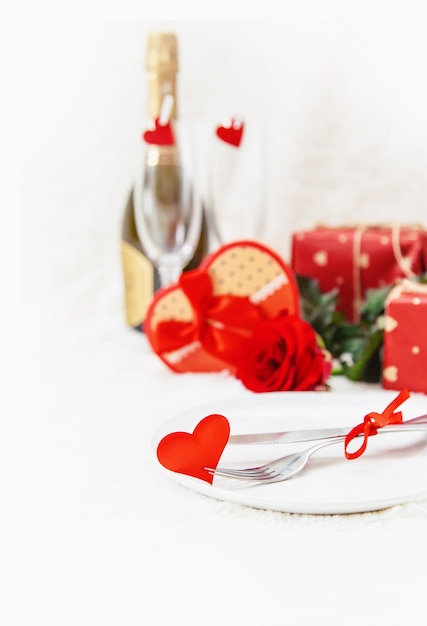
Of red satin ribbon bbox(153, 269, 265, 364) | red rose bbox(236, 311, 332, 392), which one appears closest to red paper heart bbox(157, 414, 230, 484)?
red rose bbox(236, 311, 332, 392)

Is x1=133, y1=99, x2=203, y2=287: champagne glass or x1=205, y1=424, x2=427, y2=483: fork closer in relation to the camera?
x1=205, y1=424, x2=427, y2=483: fork

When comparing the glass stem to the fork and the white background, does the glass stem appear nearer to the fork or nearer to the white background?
the white background

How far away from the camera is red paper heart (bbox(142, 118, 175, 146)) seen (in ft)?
3.10

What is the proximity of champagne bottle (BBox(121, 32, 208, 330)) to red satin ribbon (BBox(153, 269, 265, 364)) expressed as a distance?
181mm

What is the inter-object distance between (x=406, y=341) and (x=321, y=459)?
9.6 inches

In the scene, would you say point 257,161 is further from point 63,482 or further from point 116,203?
point 63,482

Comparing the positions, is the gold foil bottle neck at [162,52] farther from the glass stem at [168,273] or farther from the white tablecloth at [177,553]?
the white tablecloth at [177,553]

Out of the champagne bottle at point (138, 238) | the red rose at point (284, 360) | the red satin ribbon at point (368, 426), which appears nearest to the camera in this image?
the red satin ribbon at point (368, 426)

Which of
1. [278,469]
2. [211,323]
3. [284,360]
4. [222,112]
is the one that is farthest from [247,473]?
[222,112]

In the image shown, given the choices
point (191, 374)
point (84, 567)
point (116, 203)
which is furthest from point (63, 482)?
point (116, 203)

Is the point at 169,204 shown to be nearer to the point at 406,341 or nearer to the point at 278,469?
the point at 406,341

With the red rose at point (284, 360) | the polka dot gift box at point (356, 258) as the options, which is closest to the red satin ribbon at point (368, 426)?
the red rose at point (284, 360)

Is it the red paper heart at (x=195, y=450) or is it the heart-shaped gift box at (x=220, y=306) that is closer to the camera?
the red paper heart at (x=195, y=450)

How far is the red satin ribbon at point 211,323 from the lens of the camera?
0.85 meters
